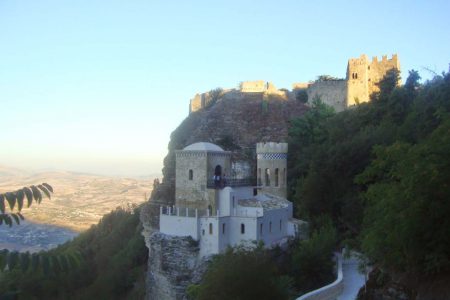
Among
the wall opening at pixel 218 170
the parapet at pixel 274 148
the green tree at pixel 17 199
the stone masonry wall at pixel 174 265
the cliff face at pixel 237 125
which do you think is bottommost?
the stone masonry wall at pixel 174 265

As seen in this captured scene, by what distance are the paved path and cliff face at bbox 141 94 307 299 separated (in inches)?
278

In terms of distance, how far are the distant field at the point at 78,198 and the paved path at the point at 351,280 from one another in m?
36.2

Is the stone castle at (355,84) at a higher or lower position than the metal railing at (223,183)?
higher

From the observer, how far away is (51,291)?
1537 inches

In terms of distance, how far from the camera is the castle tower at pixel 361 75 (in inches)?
1714

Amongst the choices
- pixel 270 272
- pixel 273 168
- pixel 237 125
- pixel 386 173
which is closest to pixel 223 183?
pixel 273 168

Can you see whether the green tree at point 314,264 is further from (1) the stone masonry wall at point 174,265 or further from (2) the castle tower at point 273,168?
(2) the castle tower at point 273,168

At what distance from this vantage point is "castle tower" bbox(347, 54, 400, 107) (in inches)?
1714

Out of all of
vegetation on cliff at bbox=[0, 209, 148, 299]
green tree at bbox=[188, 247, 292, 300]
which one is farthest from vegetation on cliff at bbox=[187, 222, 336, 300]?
vegetation on cliff at bbox=[0, 209, 148, 299]

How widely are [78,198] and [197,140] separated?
6869cm

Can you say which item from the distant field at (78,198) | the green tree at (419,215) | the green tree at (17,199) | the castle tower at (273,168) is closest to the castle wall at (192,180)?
the castle tower at (273,168)

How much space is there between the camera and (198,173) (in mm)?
28359

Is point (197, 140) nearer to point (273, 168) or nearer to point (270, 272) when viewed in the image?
point (273, 168)

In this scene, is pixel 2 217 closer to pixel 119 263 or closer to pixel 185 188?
pixel 185 188
